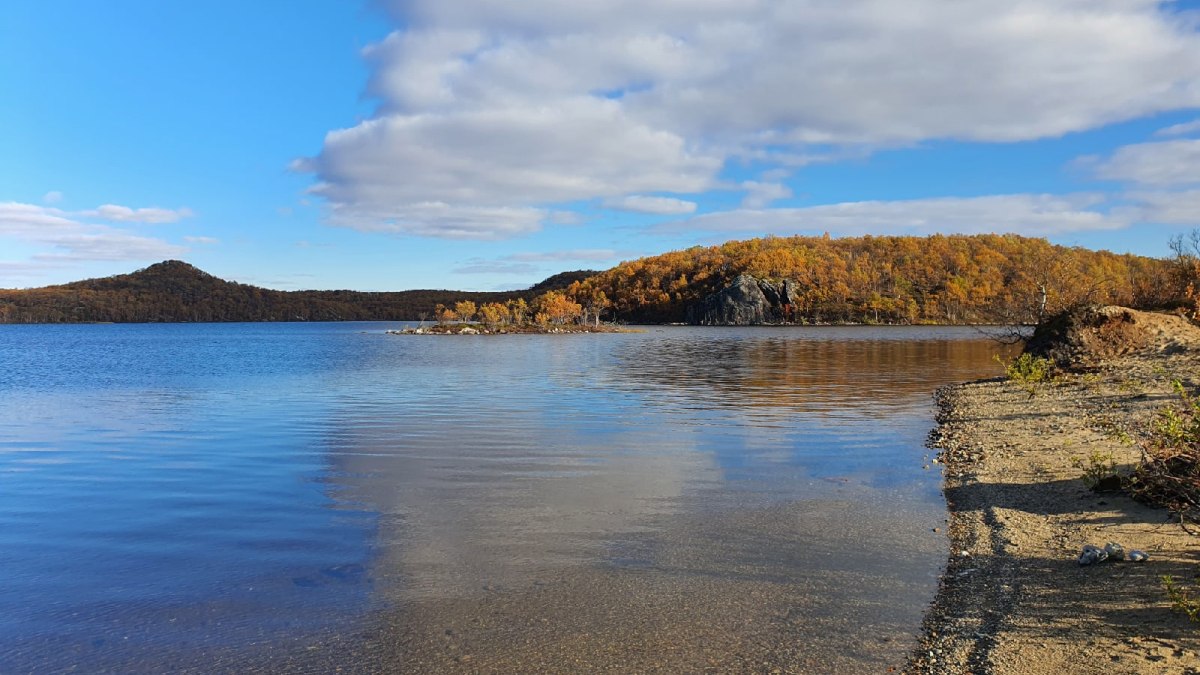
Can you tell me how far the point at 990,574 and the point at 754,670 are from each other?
392cm

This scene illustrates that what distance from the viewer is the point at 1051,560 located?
873 centimetres

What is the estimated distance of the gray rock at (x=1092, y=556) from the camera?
828 centimetres

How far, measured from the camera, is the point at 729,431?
68.2 feet

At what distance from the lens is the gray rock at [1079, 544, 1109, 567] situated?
8.28 m

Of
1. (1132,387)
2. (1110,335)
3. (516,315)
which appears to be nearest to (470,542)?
(1132,387)

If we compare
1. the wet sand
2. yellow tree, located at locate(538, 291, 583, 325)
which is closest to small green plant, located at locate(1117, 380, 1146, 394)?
the wet sand

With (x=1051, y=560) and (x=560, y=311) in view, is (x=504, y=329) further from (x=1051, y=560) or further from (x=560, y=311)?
(x=1051, y=560)

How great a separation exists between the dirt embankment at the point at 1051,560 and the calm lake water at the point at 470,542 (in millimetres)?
536

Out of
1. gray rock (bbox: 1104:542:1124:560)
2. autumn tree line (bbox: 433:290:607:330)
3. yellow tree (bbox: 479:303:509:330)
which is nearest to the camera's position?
gray rock (bbox: 1104:542:1124:560)

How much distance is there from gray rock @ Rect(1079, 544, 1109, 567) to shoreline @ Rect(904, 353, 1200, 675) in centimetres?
9

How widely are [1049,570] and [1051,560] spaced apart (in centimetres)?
39

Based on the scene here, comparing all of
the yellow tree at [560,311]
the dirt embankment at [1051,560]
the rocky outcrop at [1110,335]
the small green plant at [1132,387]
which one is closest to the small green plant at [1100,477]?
the dirt embankment at [1051,560]

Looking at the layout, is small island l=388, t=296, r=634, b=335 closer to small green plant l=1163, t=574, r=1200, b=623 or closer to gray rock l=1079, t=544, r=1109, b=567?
gray rock l=1079, t=544, r=1109, b=567

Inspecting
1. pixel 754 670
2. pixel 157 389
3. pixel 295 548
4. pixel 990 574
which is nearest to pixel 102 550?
pixel 295 548
